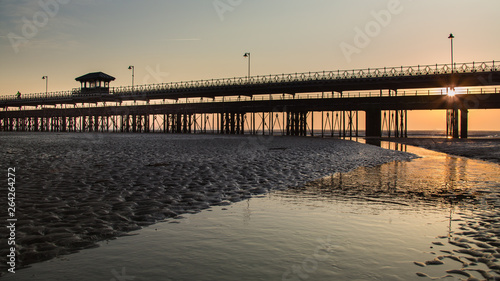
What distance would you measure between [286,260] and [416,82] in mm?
51757

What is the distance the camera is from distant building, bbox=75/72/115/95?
7194cm

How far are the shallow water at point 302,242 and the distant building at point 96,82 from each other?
70995 mm

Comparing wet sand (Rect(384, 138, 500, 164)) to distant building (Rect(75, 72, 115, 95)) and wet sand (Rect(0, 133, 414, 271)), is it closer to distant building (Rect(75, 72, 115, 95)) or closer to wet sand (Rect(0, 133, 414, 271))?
wet sand (Rect(0, 133, 414, 271))

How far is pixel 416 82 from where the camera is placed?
50.0 metres

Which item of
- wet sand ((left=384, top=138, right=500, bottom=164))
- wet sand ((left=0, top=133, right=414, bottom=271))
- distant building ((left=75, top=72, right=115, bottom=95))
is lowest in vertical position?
wet sand ((left=0, top=133, right=414, bottom=271))

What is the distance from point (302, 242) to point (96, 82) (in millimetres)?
75481

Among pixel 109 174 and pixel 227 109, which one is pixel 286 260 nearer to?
pixel 109 174

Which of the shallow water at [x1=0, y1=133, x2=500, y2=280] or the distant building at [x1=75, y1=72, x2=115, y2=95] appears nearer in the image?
the shallow water at [x1=0, y1=133, x2=500, y2=280]

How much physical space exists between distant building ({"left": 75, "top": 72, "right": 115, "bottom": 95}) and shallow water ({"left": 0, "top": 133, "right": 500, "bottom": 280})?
71.0 metres

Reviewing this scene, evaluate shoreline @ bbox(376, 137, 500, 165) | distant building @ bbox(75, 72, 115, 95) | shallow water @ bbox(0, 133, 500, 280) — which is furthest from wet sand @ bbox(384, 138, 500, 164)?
distant building @ bbox(75, 72, 115, 95)

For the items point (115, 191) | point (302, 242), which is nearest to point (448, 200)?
point (302, 242)

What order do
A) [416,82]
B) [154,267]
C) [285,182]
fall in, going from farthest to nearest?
[416,82], [285,182], [154,267]

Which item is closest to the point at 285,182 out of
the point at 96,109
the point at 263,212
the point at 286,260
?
the point at 263,212

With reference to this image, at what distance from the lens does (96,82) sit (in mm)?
72625
